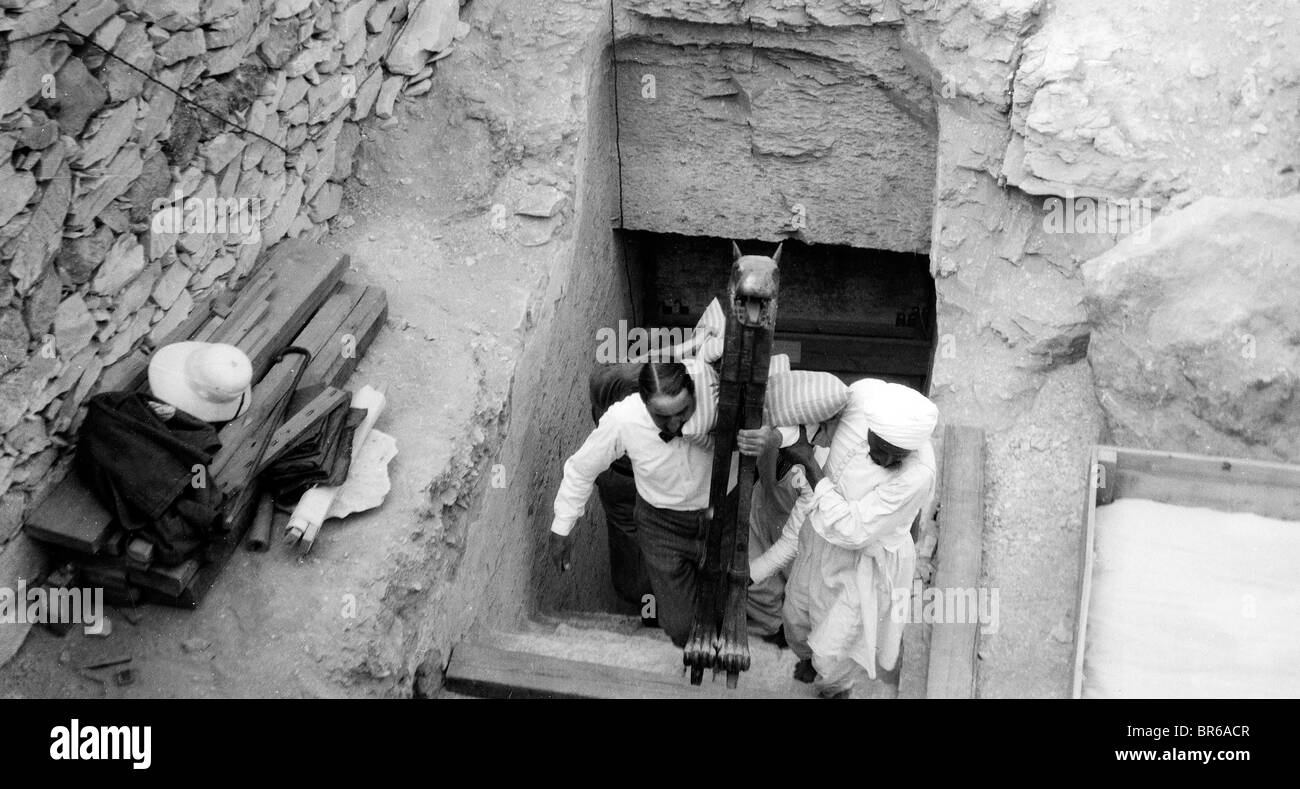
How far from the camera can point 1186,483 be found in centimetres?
488

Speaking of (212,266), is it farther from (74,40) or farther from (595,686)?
(595,686)

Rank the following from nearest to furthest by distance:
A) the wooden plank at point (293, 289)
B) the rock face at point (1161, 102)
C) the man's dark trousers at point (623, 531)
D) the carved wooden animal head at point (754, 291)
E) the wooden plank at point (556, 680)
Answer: the carved wooden animal head at point (754, 291)
the wooden plank at point (556, 680)
the wooden plank at point (293, 289)
the rock face at point (1161, 102)
the man's dark trousers at point (623, 531)

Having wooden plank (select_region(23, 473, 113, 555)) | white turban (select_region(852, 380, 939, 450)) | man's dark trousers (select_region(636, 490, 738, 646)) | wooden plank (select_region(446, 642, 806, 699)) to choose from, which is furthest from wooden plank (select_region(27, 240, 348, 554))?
white turban (select_region(852, 380, 939, 450))

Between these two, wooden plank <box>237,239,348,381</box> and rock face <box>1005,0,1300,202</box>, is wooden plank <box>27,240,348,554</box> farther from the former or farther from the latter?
rock face <box>1005,0,1300,202</box>

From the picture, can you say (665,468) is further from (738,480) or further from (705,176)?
(705,176)

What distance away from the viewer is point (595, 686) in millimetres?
4883

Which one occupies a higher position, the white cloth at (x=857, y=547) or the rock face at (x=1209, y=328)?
the rock face at (x=1209, y=328)

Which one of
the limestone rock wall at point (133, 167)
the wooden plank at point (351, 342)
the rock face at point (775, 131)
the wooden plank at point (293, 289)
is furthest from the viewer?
the rock face at point (775, 131)

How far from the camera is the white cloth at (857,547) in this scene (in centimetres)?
450

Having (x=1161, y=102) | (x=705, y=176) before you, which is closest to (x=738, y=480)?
(x=1161, y=102)

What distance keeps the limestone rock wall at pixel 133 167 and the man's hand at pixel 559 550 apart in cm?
197

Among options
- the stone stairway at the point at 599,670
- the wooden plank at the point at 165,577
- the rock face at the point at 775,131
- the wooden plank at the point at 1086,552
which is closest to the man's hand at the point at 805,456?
the stone stairway at the point at 599,670

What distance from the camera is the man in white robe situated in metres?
4.43

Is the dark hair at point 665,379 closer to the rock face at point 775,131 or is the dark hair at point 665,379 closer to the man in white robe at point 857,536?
the man in white robe at point 857,536
